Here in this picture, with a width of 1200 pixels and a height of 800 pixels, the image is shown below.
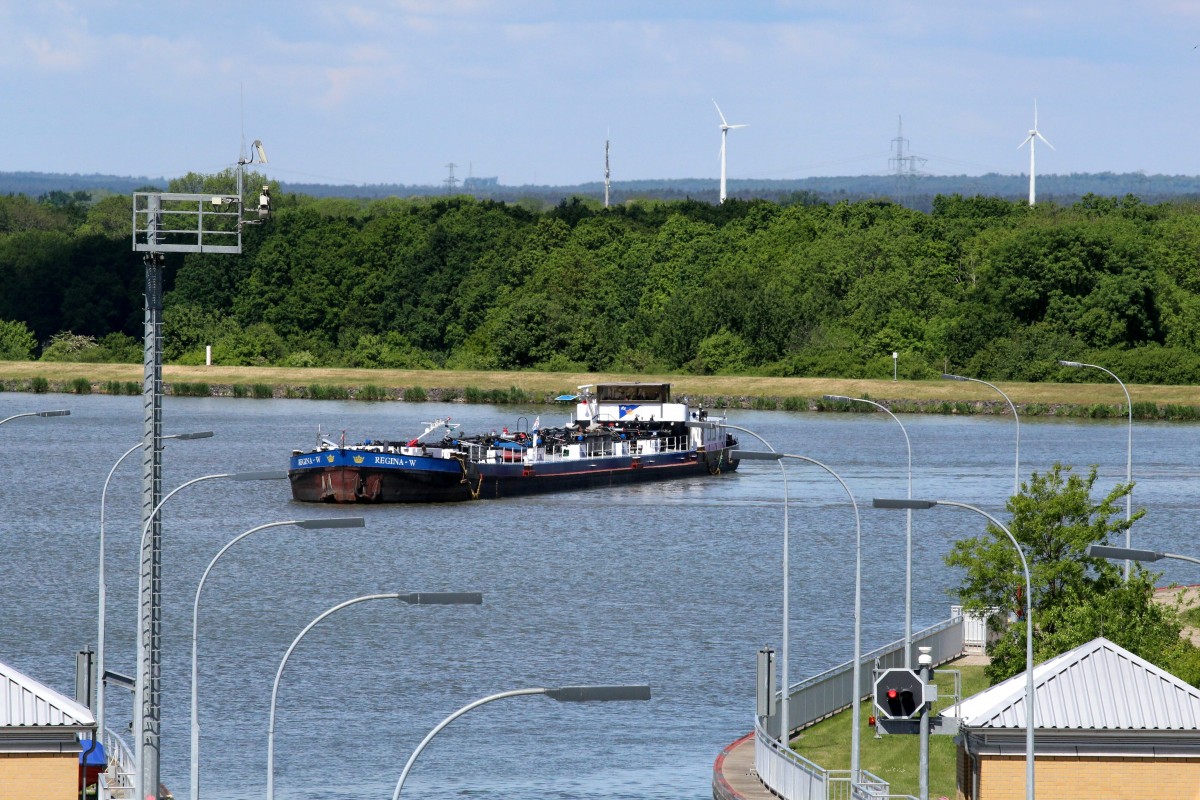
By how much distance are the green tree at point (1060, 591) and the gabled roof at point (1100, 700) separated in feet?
25.3

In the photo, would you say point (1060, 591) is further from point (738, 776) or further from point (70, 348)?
point (70, 348)

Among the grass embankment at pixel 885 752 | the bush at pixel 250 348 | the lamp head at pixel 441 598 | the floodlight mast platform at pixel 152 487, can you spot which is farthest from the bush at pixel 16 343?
the lamp head at pixel 441 598

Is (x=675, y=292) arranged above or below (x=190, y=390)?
above

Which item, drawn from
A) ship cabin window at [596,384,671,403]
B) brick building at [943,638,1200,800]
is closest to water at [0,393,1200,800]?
ship cabin window at [596,384,671,403]

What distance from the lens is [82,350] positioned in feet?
587

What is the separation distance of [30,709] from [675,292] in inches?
5814

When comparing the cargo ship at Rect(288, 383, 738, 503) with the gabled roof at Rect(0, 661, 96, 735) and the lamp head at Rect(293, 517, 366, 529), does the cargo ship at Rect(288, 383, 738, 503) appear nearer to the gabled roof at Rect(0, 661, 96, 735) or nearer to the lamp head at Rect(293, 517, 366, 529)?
the gabled roof at Rect(0, 661, 96, 735)

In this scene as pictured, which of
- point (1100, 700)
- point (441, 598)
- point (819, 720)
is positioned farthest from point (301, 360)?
point (441, 598)

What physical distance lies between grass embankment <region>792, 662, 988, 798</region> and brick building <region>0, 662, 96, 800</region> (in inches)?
588

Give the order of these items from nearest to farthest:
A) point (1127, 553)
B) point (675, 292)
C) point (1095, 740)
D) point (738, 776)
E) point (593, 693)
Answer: point (593, 693), point (1127, 553), point (1095, 740), point (738, 776), point (675, 292)

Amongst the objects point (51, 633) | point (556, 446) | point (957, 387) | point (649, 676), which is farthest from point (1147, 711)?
point (957, 387)

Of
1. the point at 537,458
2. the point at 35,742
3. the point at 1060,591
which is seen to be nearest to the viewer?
the point at 35,742

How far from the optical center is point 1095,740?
31.2 metres

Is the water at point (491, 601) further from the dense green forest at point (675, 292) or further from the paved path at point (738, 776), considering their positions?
the dense green forest at point (675, 292)
